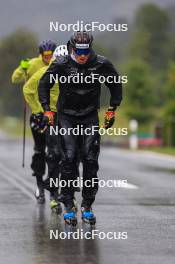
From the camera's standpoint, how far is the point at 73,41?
8.85 metres

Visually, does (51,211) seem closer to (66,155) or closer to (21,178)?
(66,155)

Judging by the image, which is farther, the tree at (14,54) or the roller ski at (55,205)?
the tree at (14,54)

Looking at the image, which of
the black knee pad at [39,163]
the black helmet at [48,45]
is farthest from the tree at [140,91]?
the black helmet at [48,45]

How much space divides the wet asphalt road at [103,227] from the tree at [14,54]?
91117 millimetres

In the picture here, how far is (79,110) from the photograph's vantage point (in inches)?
360

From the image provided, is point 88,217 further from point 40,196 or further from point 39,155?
point 39,155

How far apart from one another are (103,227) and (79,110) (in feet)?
4.25

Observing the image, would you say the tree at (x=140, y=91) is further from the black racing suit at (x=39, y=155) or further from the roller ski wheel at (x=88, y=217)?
the roller ski wheel at (x=88, y=217)

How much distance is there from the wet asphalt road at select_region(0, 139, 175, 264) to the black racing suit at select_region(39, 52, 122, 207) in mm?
521

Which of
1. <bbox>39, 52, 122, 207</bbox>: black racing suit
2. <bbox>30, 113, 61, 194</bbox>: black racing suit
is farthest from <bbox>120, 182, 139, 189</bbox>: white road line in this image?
<bbox>39, 52, 122, 207</bbox>: black racing suit

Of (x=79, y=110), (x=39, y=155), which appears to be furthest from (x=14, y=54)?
(x=79, y=110)

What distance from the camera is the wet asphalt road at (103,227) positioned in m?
7.03

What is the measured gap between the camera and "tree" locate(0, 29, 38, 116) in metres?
105

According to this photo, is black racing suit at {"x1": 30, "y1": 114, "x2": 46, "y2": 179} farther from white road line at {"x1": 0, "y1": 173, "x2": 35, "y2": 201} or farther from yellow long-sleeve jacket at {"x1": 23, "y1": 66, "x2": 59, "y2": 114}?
white road line at {"x1": 0, "y1": 173, "x2": 35, "y2": 201}
